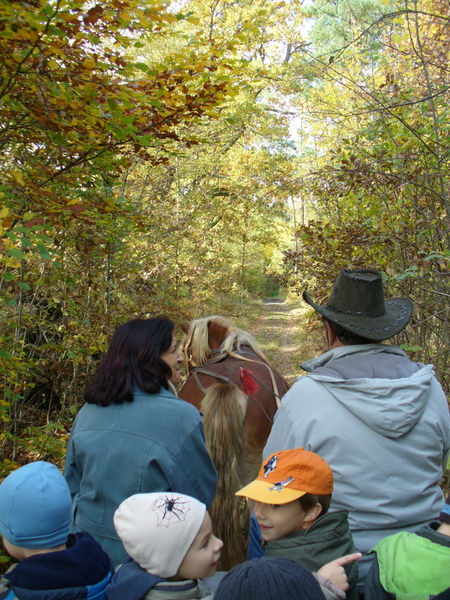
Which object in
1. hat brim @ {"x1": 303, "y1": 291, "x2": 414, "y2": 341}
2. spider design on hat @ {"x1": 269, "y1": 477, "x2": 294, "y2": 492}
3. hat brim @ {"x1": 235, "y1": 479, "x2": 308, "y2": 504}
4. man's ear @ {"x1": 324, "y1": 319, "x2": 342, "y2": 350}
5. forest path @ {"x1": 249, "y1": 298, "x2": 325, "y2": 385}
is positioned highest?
hat brim @ {"x1": 303, "y1": 291, "x2": 414, "y2": 341}

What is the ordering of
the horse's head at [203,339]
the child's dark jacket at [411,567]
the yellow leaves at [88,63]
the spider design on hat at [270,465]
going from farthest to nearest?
the horse's head at [203,339]
the yellow leaves at [88,63]
the spider design on hat at [270,465]
the child's dark jacket at [411,567]

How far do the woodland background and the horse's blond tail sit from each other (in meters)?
1.53

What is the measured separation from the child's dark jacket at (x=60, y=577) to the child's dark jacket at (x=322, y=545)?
0.63 m

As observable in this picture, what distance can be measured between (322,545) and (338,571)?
10 centimetres

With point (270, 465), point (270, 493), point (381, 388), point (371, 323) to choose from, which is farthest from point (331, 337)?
point (270, 493)

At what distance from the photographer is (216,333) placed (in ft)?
16.0

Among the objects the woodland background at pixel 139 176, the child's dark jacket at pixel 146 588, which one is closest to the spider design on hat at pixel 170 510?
the child's dark jacket at pixel 146 588

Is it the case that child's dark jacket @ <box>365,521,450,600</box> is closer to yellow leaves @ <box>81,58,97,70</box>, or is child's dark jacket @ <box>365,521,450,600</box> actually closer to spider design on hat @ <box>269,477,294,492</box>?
spider design on hat @ <box>269,477,294,492</box>

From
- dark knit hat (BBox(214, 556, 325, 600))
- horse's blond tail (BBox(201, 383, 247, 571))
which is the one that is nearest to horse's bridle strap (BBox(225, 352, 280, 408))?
horse's blond tail (BBox(201, 383, 247, 571))

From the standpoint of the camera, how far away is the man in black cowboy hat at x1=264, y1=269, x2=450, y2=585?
203cm

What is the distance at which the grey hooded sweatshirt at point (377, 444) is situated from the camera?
2.03m

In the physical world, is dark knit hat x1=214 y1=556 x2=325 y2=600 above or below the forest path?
above

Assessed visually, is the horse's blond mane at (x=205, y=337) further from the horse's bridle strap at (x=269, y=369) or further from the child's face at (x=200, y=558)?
the child's face at (x=200, y=558)

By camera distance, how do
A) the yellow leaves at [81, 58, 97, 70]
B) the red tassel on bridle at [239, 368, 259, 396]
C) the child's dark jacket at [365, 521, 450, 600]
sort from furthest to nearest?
the red tassel on bridle at [239, 368, 259, 396], the yellow leaves at [81, 58, 97, 70], the child's dark jacket at [365, 521, 450, 600]
